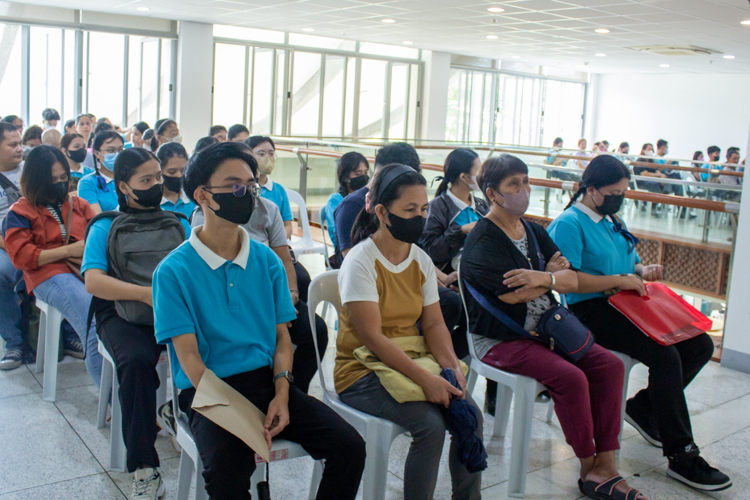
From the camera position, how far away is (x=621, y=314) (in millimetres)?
2779

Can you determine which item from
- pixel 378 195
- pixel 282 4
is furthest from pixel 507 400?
pixel 282 4

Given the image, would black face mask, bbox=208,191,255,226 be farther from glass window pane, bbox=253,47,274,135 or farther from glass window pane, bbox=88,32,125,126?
glass window pane, bbox=253,47,274,135

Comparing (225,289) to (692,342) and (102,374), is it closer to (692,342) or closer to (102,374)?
(102,374)

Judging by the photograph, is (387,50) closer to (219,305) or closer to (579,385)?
(579,385)

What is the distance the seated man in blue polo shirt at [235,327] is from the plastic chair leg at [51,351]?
130cm

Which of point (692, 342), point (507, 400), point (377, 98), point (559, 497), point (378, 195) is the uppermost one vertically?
point (377, 98)

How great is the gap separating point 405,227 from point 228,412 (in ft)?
2.69

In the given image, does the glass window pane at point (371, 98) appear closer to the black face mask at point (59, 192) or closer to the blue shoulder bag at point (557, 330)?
the black face mask at point (59, 192)

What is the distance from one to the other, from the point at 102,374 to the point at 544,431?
189 centimetres

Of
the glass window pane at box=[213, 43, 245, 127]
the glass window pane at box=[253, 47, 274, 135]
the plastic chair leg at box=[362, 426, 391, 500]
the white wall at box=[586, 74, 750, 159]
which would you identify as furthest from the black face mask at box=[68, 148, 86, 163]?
the white wall at box=[586, 74, 750, 159]

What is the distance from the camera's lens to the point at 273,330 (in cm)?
199

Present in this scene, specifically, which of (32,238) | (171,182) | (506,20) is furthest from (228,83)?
(32,238)

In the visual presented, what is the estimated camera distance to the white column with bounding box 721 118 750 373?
369 cm

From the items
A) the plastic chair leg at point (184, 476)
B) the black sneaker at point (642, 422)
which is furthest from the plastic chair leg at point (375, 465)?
the black sneaker at point (642, 422)
